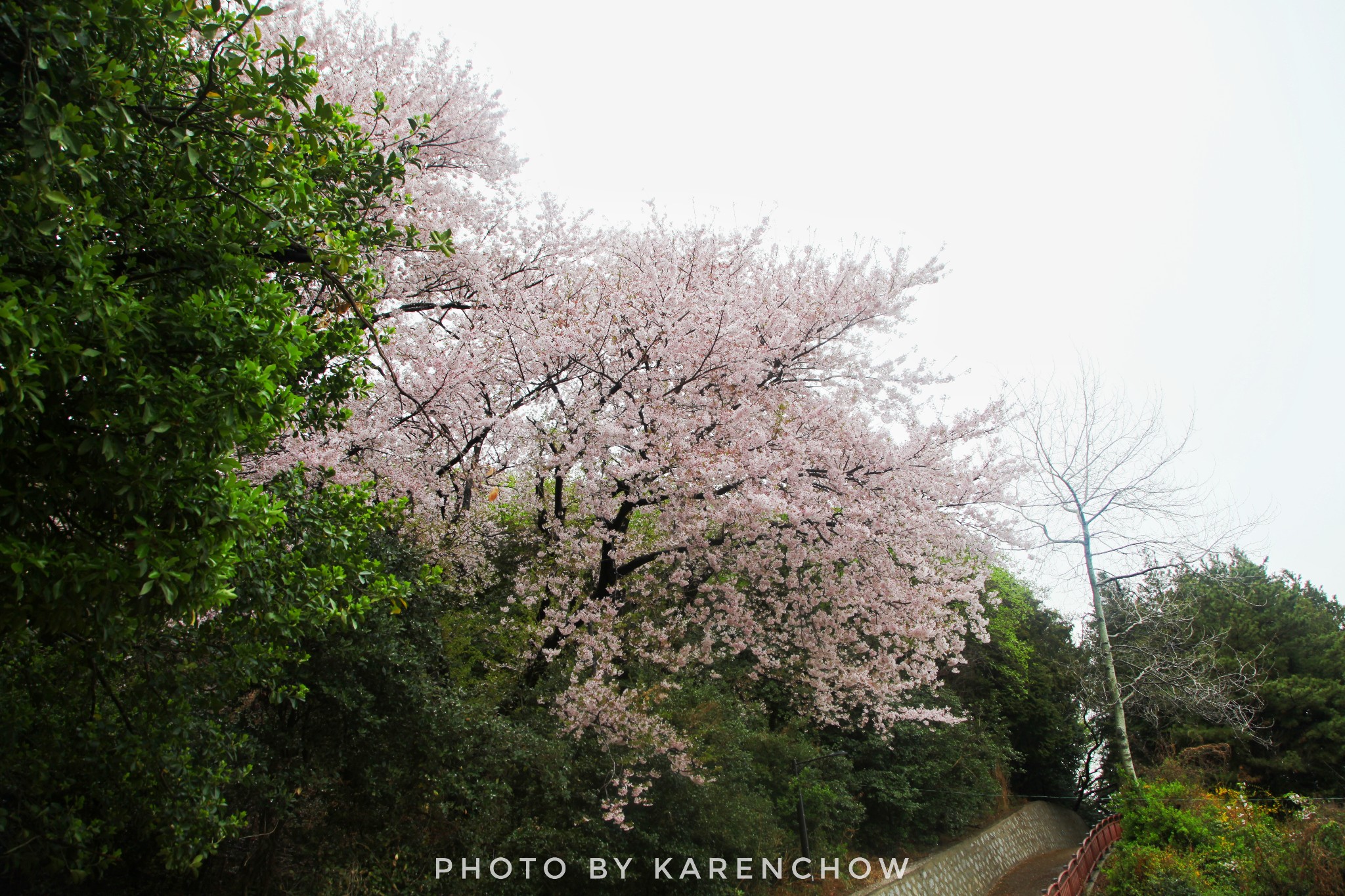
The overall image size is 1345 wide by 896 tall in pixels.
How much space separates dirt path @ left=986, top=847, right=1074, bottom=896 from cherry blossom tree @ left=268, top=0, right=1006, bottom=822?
9591 mm

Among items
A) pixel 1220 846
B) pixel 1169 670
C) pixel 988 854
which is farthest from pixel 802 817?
pixel 1169 670

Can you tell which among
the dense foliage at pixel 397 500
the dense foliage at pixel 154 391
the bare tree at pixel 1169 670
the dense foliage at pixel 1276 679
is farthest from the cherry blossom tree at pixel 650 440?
the dense foliage at pixel 1276 679

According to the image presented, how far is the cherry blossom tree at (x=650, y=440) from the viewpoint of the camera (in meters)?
7.65

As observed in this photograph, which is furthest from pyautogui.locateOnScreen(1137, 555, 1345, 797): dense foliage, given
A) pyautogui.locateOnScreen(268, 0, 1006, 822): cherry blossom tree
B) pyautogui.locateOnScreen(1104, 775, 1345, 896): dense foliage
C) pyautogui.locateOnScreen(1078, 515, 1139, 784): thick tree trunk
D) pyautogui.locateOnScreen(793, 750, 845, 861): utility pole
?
pyautogui.locateOnScreen(268, 0, 1006, 822): cherry blossom tree

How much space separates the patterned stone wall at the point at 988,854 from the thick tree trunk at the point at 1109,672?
4.05 m

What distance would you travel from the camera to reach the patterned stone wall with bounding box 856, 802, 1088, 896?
43.4 feet

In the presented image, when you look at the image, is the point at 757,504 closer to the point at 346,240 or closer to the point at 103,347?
the point at 346,240

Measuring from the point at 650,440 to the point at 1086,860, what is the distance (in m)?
11.5

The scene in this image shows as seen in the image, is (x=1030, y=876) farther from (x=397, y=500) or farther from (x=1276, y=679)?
(x=397, y=500)

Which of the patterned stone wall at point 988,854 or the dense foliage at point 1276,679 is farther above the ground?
the dense foliage at point 1276,679

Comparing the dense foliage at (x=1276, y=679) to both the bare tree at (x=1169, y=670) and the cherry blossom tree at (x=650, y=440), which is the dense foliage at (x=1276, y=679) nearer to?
the bare tree at (x=1169, y=670)

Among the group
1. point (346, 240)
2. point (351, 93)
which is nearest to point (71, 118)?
point (346, 240)

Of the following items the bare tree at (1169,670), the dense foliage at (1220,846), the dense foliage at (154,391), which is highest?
the dense foliage at (154,391)

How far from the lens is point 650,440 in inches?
290
